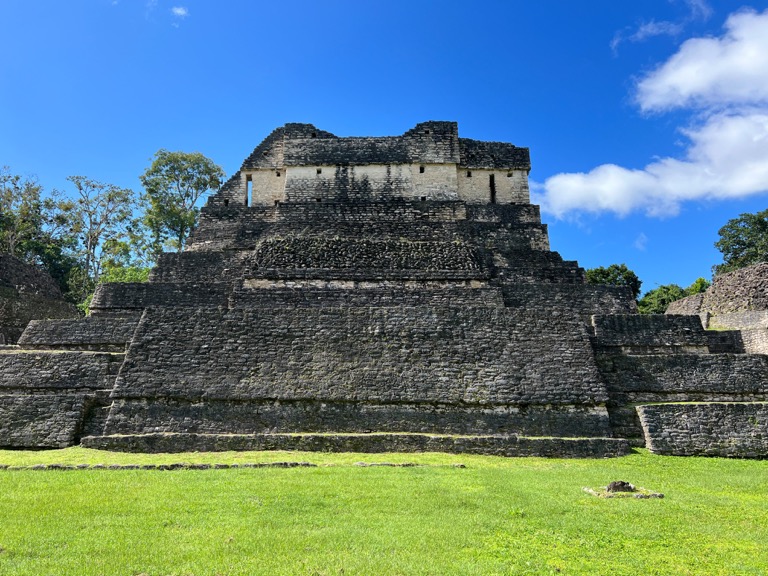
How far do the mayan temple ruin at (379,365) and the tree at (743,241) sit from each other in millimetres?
26703

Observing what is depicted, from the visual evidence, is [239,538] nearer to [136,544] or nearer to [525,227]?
[136,544]

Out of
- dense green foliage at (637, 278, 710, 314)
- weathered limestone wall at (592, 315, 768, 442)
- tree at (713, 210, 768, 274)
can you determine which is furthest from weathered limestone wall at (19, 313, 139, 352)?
tree at (713, 210, 768, 274)

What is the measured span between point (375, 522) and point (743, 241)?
40.5m

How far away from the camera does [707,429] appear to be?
9.73 m

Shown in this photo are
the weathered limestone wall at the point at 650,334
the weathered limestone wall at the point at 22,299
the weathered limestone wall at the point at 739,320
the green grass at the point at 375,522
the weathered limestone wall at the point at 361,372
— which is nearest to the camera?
Result: the green grass at the point at 375,522

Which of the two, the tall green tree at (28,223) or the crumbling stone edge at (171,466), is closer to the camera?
the crumbling stone edge at (171,466)

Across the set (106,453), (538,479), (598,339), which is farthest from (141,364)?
(598,339)

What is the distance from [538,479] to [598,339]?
20.9 ft

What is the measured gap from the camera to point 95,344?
40.4ft

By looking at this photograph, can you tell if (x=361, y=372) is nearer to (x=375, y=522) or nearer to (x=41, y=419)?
(x=375, y=522)

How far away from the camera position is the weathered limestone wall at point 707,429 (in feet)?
31.2

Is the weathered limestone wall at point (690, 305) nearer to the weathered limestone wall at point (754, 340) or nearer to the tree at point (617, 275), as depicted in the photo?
the weathered limestone wall at point (754, 340)

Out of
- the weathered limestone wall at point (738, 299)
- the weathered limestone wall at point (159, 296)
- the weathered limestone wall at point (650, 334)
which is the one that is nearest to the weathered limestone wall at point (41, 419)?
the weathered limestone wall at point (159, 296)

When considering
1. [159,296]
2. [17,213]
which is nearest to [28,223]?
[17,213]
